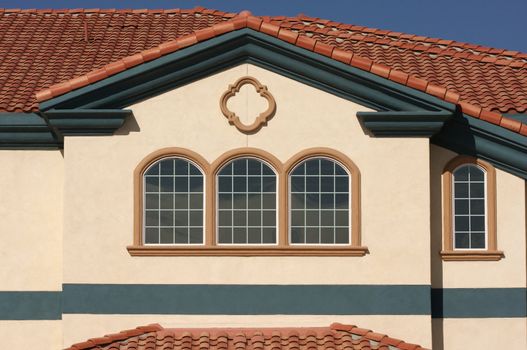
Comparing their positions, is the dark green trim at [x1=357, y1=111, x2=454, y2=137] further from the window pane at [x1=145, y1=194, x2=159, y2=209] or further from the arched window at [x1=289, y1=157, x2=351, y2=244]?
the window pane at [x1=145, y1=194, x2=159, y2=209]

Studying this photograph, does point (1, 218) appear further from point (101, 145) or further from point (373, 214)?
point (373, 214)

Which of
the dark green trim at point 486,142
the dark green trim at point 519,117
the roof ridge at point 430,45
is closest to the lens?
the dark green trim at point 486,142

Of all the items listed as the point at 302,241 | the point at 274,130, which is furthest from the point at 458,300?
the point at 274,130

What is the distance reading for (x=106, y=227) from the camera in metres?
16.8

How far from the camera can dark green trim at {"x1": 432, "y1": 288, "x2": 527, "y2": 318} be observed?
1725cm

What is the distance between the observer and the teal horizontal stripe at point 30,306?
17594mm

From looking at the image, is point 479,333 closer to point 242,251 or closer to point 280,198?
point 280,198

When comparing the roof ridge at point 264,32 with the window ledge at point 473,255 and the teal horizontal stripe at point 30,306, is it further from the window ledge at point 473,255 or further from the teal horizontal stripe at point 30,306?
the teal horizontal stripe at point 30,306

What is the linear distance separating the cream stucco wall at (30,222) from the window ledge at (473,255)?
7048 millimetres

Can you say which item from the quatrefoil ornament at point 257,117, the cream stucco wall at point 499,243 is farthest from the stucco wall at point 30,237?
the cream stucco wall at point 499,243

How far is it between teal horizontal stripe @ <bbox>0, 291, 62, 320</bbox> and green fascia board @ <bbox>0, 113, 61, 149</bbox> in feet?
8.91

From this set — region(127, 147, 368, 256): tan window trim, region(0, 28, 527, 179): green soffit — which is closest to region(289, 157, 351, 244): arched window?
region(127, 147, 368, 256): tan window trim

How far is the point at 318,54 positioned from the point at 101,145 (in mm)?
4083

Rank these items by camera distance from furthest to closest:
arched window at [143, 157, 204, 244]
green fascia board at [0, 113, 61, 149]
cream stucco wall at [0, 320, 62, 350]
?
green fascia board at [0, 113, 61, 149] → cream stucco wall at [0, 320, 62, 350] → arched window at [143, 157, 204, 244]
